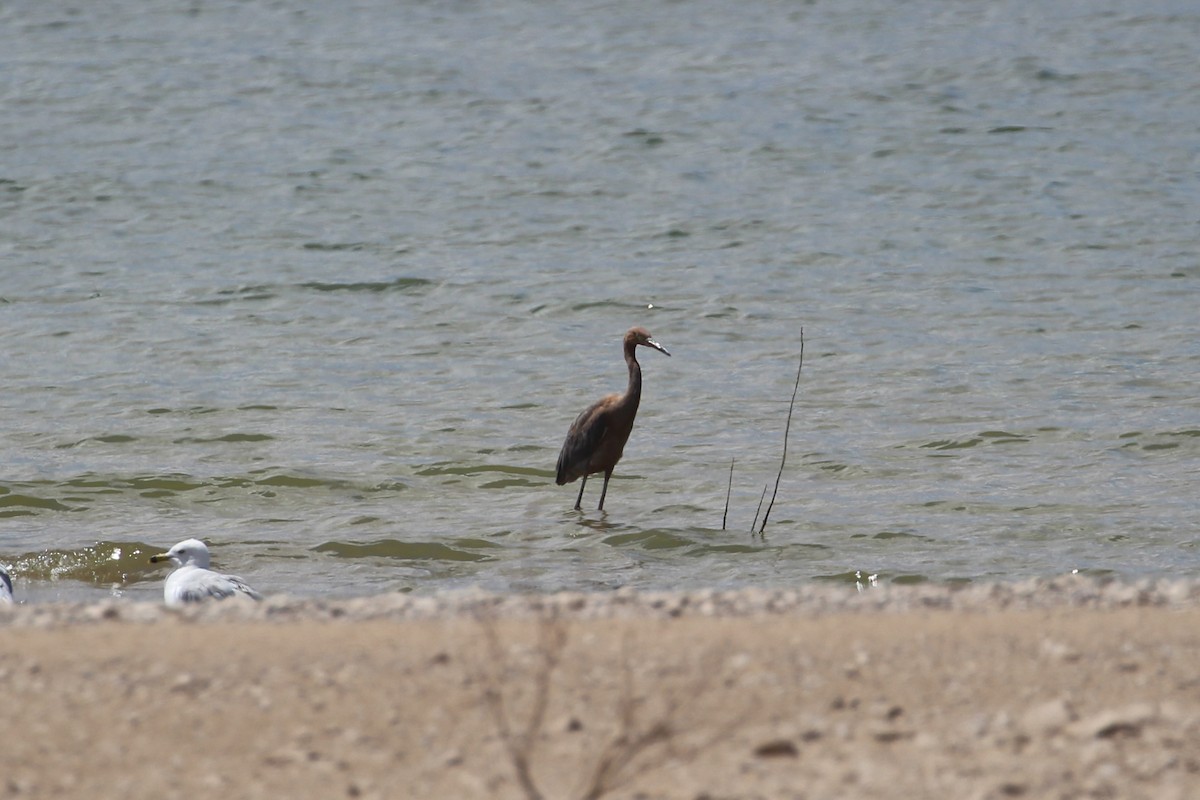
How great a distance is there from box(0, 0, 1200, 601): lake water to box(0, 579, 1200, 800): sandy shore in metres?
3.27

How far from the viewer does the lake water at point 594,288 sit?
36.6 feet

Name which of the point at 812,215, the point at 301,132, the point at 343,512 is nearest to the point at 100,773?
the point at 343,512

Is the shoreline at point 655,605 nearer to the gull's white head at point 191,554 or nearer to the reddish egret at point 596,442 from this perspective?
the gull's white head at point 191,554

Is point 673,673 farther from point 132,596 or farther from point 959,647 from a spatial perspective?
point 132,596

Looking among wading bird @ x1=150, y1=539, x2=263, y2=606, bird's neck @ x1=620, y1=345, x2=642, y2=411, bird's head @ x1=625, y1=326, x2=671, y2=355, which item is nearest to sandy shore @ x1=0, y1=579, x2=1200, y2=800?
wading bird @ x1=150, y1=539, x2=263, y2=606

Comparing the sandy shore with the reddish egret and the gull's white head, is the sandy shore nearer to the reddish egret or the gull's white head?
the gull's white head

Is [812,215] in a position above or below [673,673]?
below

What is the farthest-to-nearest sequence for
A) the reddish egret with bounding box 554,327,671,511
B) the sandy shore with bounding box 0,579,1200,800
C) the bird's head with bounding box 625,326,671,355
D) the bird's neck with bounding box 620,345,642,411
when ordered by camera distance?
the bird's head with bounding box 625,326,671,355
the bird's neck with bounding box 620,345,642,411
the reddish egret with bounding box 554,327,671,511
the sandy shore with bounding box 0,579,1200,800

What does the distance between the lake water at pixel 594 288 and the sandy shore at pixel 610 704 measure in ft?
10.7

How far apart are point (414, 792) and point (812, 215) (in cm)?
1642

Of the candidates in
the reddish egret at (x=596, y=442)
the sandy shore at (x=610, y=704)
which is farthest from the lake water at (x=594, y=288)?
the sandy shore at (x=610, y=704)

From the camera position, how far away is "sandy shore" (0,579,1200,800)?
15.2ft

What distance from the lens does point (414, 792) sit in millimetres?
4617

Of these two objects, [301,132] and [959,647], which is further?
[301,132]
